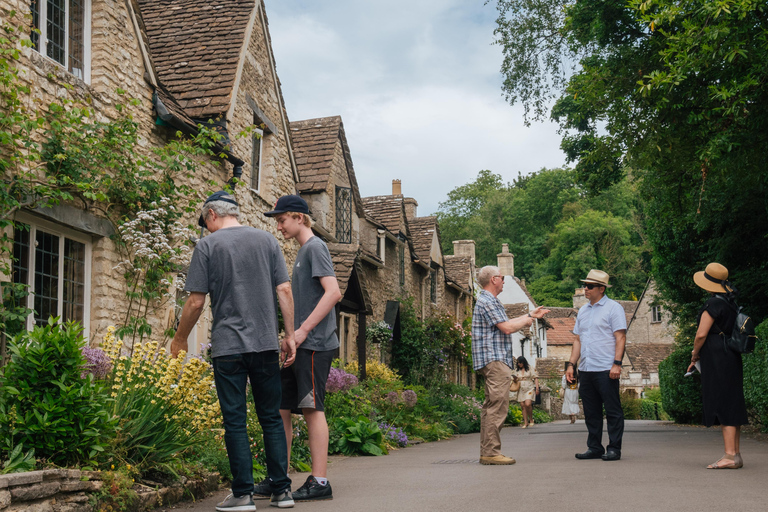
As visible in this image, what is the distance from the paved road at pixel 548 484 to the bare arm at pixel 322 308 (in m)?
1.19

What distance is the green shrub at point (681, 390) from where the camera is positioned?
62.1 feet

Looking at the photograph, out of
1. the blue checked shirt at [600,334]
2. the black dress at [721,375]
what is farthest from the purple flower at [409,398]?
the black dress at [721,375]

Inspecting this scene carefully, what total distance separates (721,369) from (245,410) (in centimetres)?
469

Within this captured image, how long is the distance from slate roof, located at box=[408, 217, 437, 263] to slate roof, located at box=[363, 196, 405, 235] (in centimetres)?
231

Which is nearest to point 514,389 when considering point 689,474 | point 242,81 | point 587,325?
point 242,81

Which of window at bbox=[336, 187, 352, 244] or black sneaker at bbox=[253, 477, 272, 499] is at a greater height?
window at bbox=[336, 187, 352, 244]

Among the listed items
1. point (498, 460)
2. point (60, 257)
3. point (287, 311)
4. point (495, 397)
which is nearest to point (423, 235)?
point (60, 257)

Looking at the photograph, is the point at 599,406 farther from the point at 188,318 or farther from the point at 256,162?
the point at 256,162

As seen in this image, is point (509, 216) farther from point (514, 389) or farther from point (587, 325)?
point (587, 325)

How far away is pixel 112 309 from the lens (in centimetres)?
975

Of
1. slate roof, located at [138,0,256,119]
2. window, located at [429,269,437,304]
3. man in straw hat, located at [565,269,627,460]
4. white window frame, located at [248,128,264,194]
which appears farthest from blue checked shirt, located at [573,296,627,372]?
window, located at [429,269,437,304]

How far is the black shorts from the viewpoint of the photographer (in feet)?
18.7

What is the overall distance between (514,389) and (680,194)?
11.4 meters

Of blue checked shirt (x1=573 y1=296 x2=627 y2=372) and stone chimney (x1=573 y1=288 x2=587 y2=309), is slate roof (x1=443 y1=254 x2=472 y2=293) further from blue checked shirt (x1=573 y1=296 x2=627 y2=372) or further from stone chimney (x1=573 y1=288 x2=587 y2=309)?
stone chimney (x1=573 y1=288 x2=587 y2=309)
